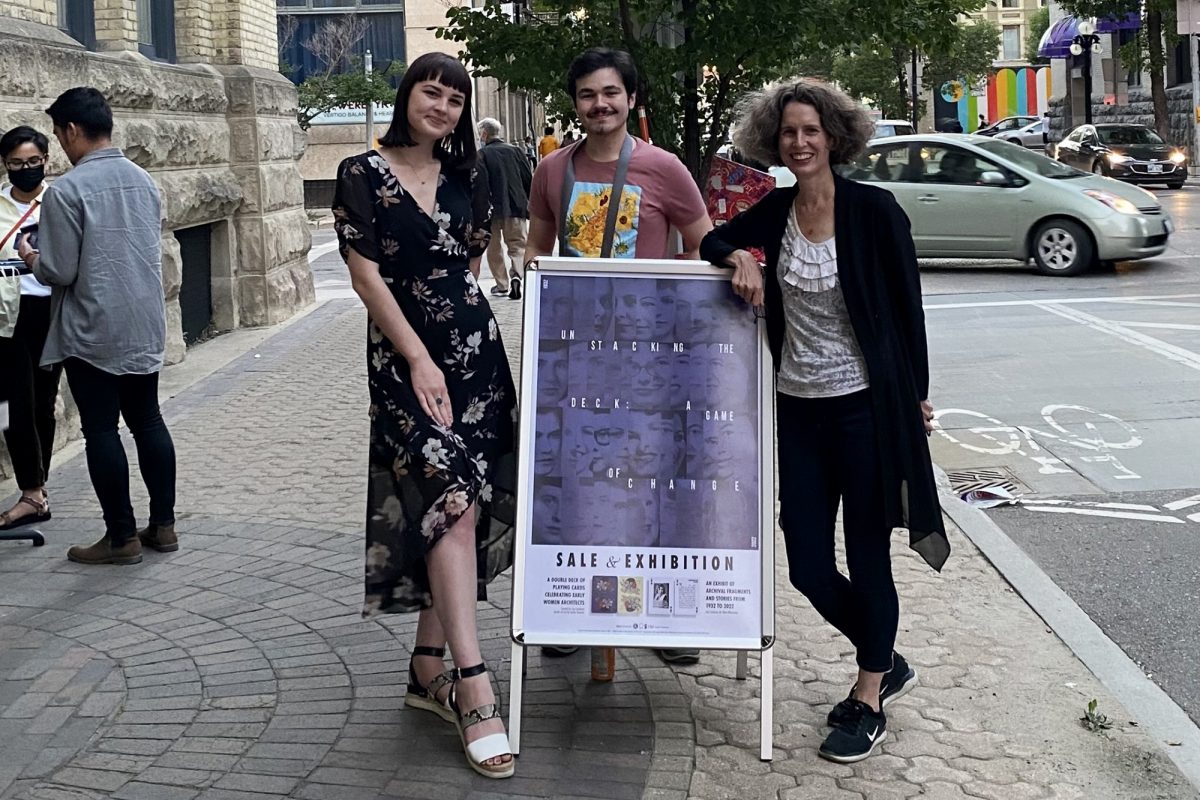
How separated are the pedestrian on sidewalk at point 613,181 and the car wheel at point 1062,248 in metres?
13.1

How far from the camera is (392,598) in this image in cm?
453

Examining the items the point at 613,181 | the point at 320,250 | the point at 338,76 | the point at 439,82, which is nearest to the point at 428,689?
the point at 613,181

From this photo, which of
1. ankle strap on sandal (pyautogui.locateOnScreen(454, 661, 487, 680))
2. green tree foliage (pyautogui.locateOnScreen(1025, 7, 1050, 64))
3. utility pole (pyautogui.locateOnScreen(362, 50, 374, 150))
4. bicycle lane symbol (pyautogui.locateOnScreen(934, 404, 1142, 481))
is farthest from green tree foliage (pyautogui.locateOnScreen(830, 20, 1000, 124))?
ankle strap on sandal (pyautogui.locateOnScreen(454, 661, 487, 680))

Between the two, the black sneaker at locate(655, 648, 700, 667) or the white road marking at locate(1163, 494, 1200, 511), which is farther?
the white road marking at locate(1163, 494, 1200, 511)

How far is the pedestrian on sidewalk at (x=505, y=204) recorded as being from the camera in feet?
53.9

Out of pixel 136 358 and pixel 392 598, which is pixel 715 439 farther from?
pixel 136 358

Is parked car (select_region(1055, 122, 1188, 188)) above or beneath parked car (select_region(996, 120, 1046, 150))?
beneath

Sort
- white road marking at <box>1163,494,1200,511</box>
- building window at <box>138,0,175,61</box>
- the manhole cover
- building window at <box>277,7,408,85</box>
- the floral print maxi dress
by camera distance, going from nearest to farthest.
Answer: the floral print maxi dress
white road marking at <box>1163,494,1200,511</box>
the manhole cover
building window at <box>138,0,175,61</box>
building window at <box>277,7,408,85</box>

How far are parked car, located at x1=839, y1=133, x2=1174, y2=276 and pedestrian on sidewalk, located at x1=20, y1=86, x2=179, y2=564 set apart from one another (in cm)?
1212

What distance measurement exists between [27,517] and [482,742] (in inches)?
141

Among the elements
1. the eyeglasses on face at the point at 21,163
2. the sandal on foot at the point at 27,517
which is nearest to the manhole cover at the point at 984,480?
the sandal on foot at the point at 27,517

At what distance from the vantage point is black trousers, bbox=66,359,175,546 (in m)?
6.33

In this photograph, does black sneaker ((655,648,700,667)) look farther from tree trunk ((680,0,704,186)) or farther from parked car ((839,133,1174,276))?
parked car ((839,133,1174,276))

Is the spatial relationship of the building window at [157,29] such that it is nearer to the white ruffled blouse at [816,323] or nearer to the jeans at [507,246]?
the jeans at [507,246]
